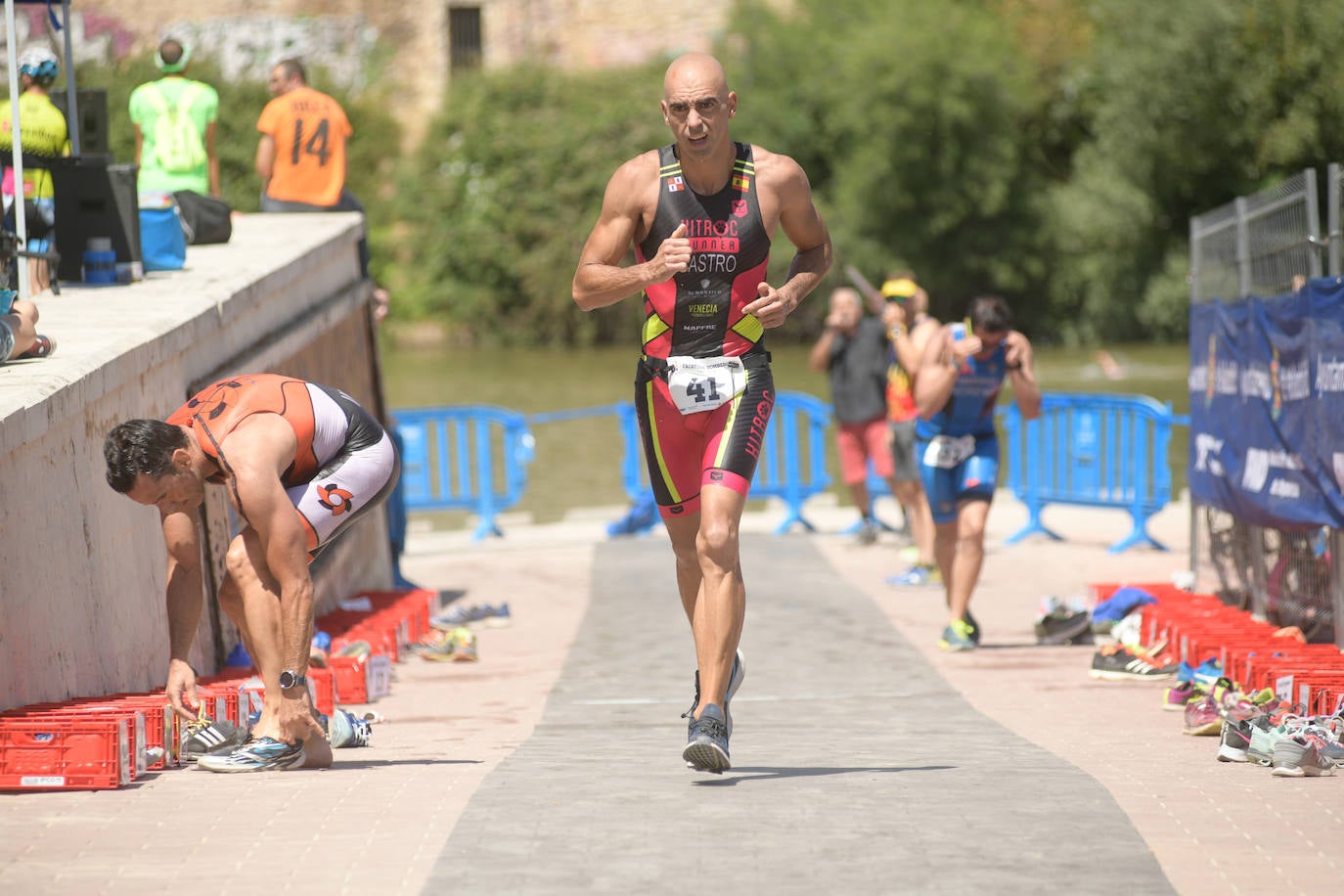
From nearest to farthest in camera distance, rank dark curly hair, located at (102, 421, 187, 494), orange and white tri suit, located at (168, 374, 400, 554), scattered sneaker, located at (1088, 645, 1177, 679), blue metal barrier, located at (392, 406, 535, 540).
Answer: dark curly hair, located at (102, 421, 187, 494) → orange and white tri suit, located at (168, 374, 400, 554) → scattered sneaker, located at (1088, 645, 1177, 679) → blue metal barrier, located at (392, 406, 535, 540)

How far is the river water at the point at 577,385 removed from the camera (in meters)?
22.5

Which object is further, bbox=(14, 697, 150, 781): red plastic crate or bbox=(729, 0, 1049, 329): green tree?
bbox=(729, 0, 1049, 329): green tree

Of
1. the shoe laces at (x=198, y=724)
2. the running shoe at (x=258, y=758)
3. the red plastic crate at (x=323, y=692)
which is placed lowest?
the red plastic crate at (x=323, y=692)

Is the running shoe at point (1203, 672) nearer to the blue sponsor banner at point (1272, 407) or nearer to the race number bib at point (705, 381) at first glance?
the blue sponsor banner at point (1272, 407)

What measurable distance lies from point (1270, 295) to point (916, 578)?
383 cm

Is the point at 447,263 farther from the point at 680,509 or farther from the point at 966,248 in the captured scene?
the point at 680,509

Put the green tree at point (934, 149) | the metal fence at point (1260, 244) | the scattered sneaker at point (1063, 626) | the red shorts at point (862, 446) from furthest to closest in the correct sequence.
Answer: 1. the green tree at point (934, 149)
2. the red shorts at point (862, 446)
3. the scattered sneaker at point (1063, 626)
4. the metal fence at point (1260, 244)

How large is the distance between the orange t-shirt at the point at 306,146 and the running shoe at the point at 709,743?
8.28m

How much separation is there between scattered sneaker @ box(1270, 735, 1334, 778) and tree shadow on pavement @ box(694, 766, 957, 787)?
1027mm

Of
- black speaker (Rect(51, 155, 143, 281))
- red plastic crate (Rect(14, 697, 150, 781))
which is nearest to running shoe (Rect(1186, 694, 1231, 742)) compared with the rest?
red plastic crate (Rect(14, 697, 150, 781))

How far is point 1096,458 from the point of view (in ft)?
49.4

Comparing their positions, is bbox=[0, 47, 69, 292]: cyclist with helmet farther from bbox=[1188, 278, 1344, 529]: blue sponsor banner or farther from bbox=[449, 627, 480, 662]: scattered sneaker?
bbox=[1188, 278, 1344, 529]: blue sponsor banner

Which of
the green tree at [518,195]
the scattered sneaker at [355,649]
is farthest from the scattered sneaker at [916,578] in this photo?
the green tree at [518,195]

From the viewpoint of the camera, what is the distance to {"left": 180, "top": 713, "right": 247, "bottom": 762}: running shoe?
5848 mm
